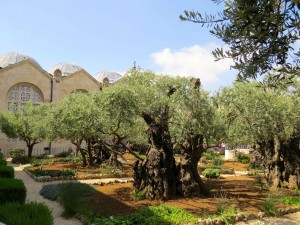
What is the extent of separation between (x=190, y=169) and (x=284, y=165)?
6.08 meters

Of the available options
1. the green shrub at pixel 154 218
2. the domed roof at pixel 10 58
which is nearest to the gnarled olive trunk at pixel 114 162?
the green shrub at pixel 154 218

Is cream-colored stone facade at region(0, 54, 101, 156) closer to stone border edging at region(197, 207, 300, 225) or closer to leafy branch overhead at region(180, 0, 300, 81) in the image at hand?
stone border edging at region(197, 207, 300, 225)

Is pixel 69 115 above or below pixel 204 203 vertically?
above

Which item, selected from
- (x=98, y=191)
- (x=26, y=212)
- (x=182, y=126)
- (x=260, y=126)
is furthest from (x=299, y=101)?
(x=26, y=212)

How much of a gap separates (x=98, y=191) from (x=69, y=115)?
207 inches

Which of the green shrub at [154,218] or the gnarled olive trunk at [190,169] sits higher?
the gnarled olive trunk at [190,169]

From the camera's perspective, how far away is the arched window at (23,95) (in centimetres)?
4372

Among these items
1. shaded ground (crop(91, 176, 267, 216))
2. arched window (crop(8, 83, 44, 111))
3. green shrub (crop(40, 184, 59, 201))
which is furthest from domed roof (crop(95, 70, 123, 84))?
shaded ground (crop(91, 176, 267, 216))

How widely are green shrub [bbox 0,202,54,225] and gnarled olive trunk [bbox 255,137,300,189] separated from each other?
13782 mm

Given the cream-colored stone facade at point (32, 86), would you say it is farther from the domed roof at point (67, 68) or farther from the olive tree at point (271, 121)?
the olive tree at point (271, 121)

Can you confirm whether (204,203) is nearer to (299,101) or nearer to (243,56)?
(299,101)

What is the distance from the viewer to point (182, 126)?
13.1 meters

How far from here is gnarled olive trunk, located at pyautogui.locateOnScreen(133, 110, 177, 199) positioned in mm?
13336

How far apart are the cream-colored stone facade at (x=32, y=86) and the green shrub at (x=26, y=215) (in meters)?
37.9
